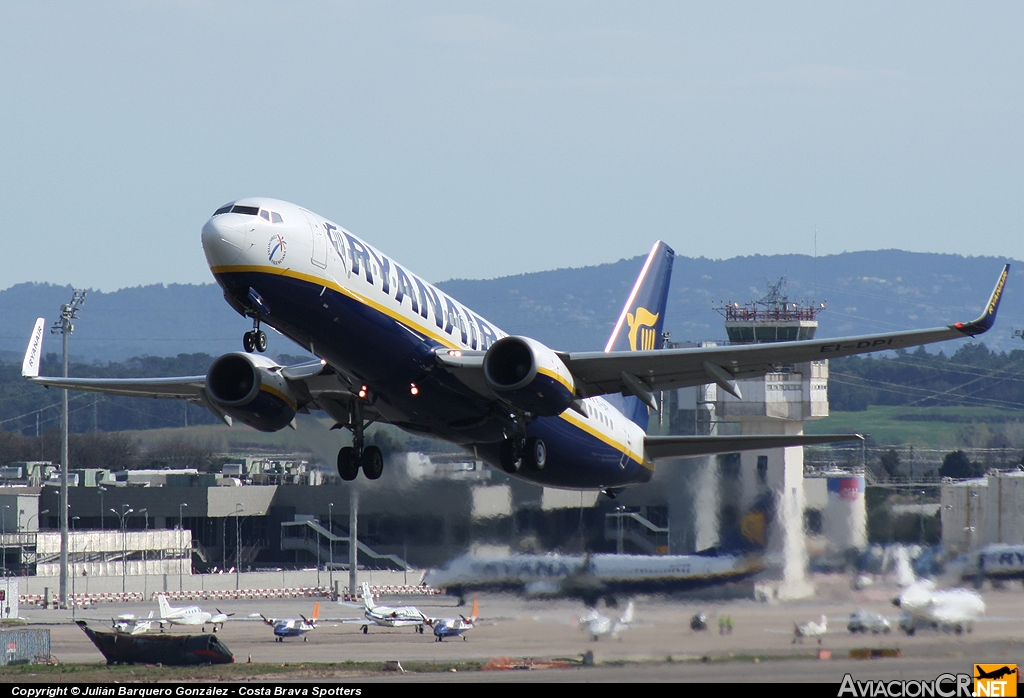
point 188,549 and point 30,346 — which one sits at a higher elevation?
point 30,346

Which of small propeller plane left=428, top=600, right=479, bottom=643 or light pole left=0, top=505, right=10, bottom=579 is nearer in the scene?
small propeller plane left=428, top=600, right=479, bottom=643

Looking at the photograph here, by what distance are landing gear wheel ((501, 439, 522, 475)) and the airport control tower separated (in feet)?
37.3

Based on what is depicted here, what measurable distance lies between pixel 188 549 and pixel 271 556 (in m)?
6.08

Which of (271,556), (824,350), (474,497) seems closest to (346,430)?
(474,497)

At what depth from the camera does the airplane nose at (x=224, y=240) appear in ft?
81.3

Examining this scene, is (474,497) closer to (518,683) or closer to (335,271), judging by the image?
(518,683)

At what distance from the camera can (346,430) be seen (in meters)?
34.8

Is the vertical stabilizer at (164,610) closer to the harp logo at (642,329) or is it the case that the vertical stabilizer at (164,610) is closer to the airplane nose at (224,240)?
the harp logo at (642,329)

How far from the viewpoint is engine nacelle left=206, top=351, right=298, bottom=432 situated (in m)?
30.6

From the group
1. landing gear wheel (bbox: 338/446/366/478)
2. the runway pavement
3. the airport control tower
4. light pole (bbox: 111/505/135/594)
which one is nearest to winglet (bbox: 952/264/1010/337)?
Result: the runway pavement

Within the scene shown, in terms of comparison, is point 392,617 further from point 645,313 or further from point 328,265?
point 328,265

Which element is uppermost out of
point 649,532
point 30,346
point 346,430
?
point 30,346

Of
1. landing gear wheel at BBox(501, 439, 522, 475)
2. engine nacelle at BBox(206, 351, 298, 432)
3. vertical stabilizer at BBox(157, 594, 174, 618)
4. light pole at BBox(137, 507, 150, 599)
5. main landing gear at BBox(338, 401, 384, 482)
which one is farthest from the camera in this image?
light pole at BBox(137, 507, 150, 599)

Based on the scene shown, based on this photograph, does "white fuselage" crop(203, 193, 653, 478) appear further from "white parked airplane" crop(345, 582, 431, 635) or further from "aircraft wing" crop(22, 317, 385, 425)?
"white parked airplane" crop(345, 582, 431, 635)
